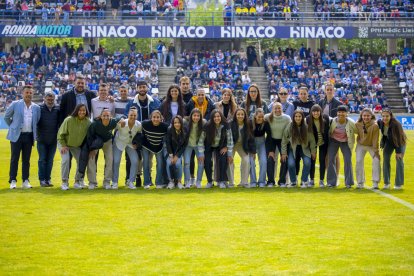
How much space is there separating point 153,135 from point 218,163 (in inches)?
48.7

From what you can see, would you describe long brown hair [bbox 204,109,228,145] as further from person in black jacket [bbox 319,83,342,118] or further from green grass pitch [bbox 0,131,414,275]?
person in black jacket [bbox 319,83,342,118]

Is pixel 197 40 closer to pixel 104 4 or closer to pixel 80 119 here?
pixel 104 4

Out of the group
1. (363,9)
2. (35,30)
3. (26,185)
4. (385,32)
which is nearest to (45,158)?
(26,185)

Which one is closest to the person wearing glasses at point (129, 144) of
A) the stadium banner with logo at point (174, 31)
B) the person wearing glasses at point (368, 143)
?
the person wearing glasses at point (368, 143)

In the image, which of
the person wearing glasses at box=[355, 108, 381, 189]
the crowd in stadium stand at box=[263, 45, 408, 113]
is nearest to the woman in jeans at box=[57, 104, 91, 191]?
the person wearing glasses at box=[355, 108, 381, 189]

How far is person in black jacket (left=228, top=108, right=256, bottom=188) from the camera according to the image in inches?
613

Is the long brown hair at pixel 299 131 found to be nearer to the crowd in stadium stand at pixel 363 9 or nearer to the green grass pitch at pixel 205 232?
the green grass pitch at pixel 205 232

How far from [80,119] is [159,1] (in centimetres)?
3520

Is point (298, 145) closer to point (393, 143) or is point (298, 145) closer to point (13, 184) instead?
point (393, 143)

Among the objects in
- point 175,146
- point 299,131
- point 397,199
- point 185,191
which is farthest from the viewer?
point 299,131

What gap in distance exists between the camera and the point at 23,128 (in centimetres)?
1551

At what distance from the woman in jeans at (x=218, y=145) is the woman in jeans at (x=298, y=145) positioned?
0.98 metres

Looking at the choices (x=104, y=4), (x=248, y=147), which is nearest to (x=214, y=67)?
(x=104, y=4)

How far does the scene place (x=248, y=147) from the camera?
15656mm
